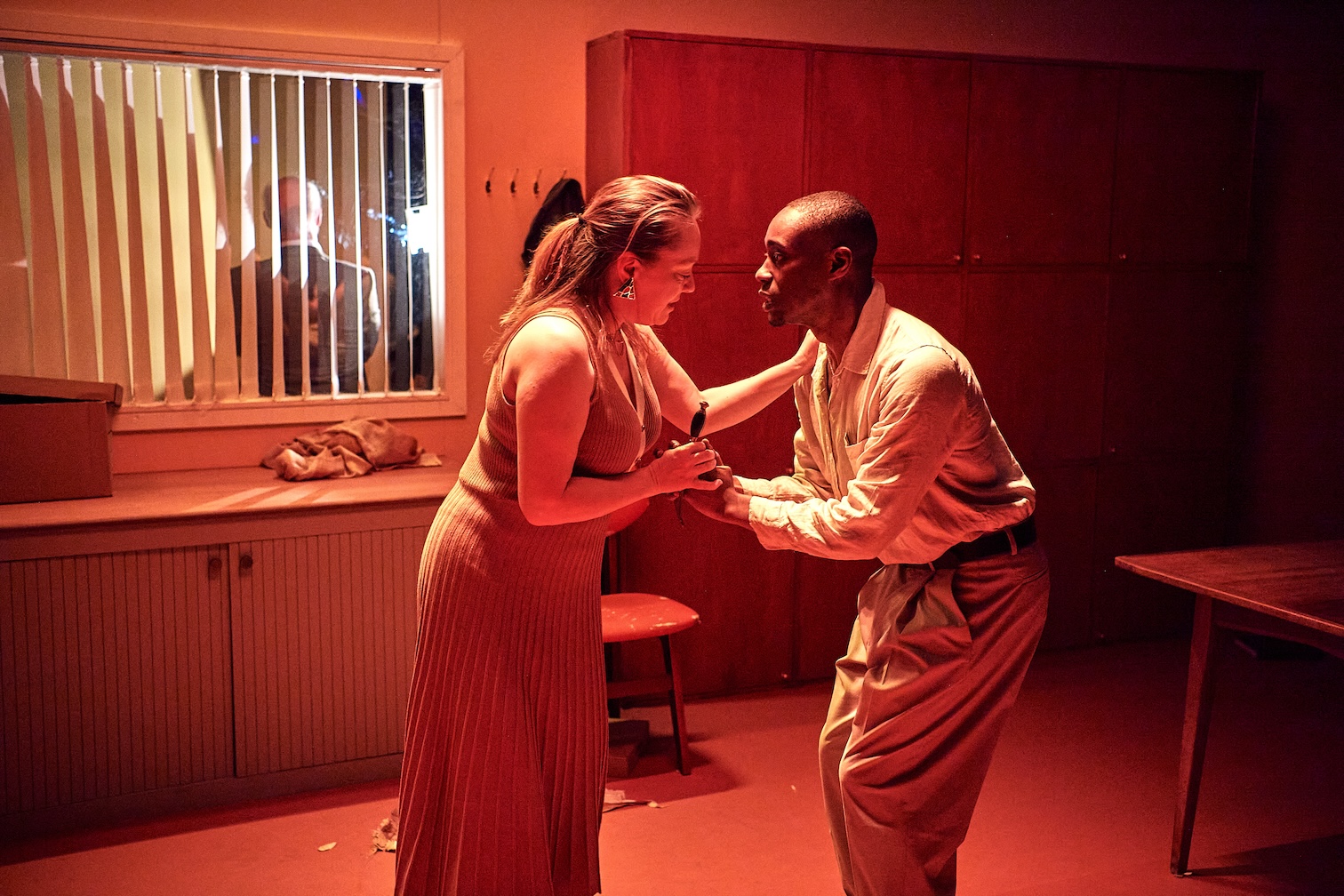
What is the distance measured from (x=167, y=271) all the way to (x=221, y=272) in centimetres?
17

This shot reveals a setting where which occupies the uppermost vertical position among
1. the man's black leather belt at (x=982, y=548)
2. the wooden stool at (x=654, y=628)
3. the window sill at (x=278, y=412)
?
the window sill at (x=278, y=412)

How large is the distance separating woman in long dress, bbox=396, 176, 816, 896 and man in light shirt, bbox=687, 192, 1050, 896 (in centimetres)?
27

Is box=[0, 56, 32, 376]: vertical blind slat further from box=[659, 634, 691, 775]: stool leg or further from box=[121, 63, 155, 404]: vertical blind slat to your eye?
box=[659, 634, 691, 775]: stool leg

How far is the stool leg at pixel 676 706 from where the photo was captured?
387 cm

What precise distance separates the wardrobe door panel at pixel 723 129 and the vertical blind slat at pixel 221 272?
4.46ft

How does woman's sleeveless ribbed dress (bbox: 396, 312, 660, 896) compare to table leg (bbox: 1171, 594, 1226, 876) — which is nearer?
woman's sleeveless ribbed dress (bbox: 396, 312, 660, 896)

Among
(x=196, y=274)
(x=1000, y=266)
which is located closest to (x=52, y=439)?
(x=196, y=274)

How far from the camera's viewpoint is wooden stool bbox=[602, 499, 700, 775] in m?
3.76

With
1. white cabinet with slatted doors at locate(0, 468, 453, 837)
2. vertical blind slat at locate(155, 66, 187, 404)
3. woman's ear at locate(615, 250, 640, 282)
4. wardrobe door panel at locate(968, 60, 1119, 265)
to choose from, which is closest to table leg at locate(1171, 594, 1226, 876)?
woman's ear at locate(615, 250, 640, 282)

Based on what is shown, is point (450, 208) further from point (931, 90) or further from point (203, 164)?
point (931, 90)

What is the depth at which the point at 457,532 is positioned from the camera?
233cm

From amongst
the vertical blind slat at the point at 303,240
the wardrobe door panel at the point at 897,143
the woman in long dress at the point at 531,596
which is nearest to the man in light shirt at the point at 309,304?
the vertical blind slat at the point at 303,240

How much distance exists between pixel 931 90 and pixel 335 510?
104 inches

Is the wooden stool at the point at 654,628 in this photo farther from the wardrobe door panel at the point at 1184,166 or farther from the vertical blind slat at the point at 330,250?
the wardrobe door panel at the point at 1184,166
